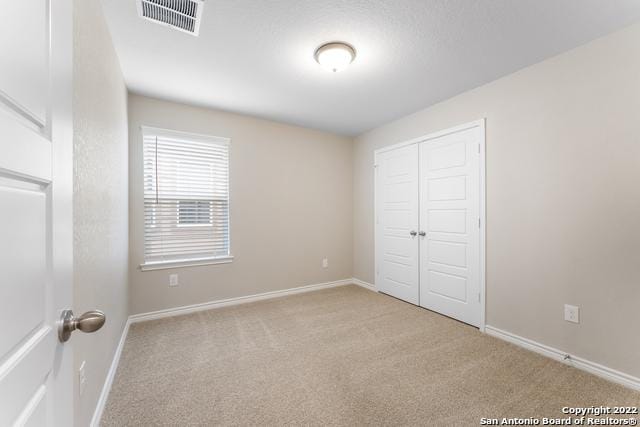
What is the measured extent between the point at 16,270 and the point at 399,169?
372cm

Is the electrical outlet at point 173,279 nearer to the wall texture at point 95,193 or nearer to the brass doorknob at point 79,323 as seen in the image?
the wall texture at point 95,193

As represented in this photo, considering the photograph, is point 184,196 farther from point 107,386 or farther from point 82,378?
point 82,378

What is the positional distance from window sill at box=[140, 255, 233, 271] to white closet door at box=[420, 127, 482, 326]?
8.31ft

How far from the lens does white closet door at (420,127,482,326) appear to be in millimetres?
2883

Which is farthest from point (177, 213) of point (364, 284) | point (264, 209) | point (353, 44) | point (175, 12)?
point (364, 284)

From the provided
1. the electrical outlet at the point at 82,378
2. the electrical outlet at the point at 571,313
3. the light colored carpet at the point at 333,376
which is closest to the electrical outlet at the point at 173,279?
the light colored carpet at the point at 333,376

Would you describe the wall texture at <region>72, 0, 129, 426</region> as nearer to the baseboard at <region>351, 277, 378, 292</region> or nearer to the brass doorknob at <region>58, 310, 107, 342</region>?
the brass doorknob at <region>58, 310, 107, 342</region>

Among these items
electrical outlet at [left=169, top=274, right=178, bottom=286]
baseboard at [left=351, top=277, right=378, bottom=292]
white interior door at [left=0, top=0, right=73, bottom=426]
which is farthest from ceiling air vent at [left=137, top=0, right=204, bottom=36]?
baseboard at [left=351, top=277, right=378, bottom=292]

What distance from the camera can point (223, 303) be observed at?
3461mm

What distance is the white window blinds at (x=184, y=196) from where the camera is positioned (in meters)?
3.08

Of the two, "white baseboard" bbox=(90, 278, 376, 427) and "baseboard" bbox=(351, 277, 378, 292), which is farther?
"baseboard" bbox=(351, 277, 378, 292)

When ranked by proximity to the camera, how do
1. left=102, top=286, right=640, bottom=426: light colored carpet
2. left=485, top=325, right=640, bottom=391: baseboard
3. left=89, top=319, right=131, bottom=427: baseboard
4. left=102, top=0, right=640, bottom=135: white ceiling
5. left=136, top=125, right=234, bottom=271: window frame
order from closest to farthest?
left=89, top=319, right=131, bottom=427: baseboard
left=102, top=286, right=640, bottom=426: light colored carpet
left=102, top=0, right=640, bottom=135: white ceiling
left=485, top=325, right=640, bottom=391: baseboard
left=136, top=125, right=234, bottom=271: window frame

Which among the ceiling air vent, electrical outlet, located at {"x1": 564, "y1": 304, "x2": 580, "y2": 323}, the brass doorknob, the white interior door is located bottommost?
electrical outlet, located at {"x1": 564, "y1": 304, "x2": 580, "y2": 323}

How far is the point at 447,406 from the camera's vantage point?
1.71m
